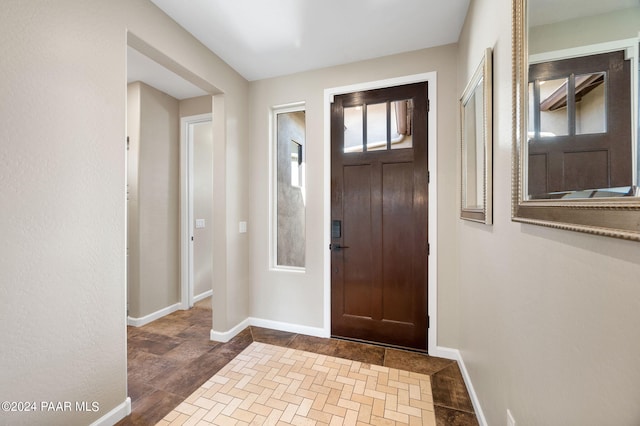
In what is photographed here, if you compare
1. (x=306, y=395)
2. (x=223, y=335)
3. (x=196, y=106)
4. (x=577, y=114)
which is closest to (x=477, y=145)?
(x=577, y=114)

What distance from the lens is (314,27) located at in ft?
6.86

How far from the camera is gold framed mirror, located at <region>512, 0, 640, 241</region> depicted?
0.51m

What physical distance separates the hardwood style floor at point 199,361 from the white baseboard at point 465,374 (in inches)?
1.6

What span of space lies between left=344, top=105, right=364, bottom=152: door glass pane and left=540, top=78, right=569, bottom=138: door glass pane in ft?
5.71

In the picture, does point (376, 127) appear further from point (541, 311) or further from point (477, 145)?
point (541, 311)

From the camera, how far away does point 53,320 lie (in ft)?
4.31

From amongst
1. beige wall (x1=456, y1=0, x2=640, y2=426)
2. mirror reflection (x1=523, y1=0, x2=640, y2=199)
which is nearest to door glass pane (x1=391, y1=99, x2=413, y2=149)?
beige wall (x1=456, y1=0, x2=640, y2=426)

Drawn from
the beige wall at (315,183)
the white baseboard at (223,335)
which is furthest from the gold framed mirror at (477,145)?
the white baseboard at (223,335)

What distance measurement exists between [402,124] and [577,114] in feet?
6.06

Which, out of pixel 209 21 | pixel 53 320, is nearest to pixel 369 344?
pixel 53 320

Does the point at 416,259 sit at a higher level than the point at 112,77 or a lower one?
lower

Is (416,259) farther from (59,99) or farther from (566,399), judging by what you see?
(59,99)

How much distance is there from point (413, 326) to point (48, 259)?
2591 millimetres

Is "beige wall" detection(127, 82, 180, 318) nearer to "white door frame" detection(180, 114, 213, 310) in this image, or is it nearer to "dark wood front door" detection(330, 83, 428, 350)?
"white door frame" detection(180, 114, 213, 310)
